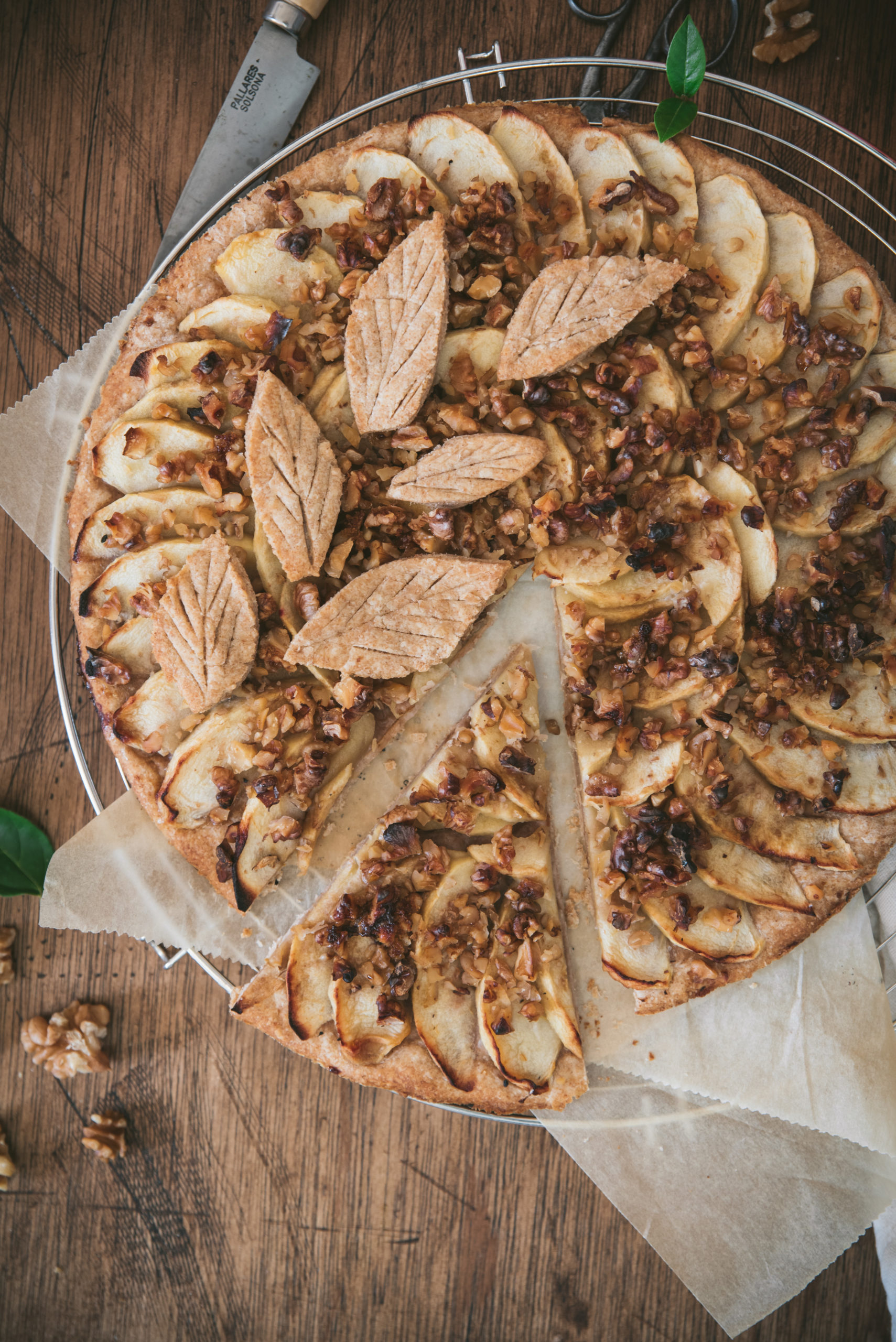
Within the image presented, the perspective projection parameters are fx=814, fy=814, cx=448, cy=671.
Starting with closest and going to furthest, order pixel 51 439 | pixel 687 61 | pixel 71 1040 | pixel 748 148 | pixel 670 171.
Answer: pixel 687 61 < pixel 670 171 < pixel 51 439 < pixel 748 148 < pixel 71 1040

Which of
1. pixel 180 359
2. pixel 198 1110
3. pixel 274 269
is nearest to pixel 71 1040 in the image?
pixel 198 1110

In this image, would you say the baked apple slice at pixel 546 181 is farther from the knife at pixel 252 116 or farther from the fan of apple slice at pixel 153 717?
the fan of apple slice at pixel 153 717

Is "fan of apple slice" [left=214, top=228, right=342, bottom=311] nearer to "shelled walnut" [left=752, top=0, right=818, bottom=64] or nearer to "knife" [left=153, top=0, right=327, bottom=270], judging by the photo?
"knife" [left=153, top=0, right=327, bottom=270]

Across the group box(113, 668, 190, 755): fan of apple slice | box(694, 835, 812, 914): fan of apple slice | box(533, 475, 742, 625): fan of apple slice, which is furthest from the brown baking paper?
box(694, 835, 812, 914): fan of apple slice

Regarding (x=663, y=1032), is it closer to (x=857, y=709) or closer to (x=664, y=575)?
(x=857, y=709)

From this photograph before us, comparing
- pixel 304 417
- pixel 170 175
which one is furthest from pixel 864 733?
pixel 170 175

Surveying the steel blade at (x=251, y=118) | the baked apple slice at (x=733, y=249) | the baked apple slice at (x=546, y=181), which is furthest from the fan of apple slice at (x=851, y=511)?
the steel blade at (x=251, y=118)
